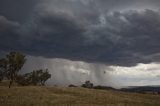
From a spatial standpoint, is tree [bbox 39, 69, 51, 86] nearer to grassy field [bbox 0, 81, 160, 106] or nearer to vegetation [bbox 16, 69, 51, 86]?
vegetation [bbox 16, 69, 51, 86]

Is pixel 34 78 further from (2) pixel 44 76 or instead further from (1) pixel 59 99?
(1) pixel 59 99

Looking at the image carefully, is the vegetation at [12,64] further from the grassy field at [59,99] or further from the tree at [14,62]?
the grassy field at [59,99]

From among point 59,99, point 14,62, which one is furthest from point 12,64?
point 59,99

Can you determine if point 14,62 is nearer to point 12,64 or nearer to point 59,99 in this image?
point 12,64

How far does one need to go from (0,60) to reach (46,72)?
1864 inches

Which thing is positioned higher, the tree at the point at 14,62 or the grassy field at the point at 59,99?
the tree at the point at 14,62

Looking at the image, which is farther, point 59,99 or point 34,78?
point 34,78

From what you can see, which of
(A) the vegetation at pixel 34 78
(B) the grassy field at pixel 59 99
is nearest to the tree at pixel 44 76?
(A) the vegetation at pixel 34 78

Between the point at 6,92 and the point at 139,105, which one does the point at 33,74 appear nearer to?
the point at 6,92

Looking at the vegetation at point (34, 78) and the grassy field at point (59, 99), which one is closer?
the grassy field at point (59, 99)

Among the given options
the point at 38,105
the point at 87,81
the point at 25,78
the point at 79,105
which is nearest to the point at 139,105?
the point at 79,105

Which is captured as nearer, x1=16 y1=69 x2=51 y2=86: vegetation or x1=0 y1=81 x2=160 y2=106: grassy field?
x1=0 y1=81 x2=160 y2=106: grassy field

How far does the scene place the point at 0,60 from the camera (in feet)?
379

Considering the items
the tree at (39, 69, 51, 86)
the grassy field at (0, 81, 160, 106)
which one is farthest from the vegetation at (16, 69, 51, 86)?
the grassy field at (0, 81, 160, 106)
